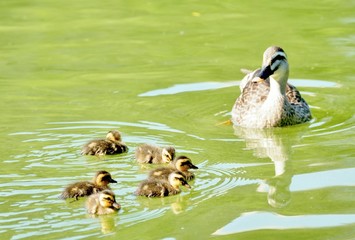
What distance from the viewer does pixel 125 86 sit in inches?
489

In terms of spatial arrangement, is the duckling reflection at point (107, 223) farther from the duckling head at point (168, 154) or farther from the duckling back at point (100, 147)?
the duckling back at point (100, 147)

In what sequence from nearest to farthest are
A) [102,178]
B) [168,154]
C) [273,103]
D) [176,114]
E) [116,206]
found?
[116,206]
[102,178]
[168,154]
[176,114]
[273,103]

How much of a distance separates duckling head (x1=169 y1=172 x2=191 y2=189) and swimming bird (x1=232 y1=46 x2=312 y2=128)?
102 inches

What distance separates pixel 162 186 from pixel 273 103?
3.19 metres

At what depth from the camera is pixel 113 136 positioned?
32.0ft

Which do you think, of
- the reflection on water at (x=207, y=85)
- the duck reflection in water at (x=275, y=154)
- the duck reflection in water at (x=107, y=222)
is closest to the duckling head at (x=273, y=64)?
the duck reflection in water at (x=275, y=154)

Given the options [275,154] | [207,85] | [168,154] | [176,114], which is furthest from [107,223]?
[207,85]

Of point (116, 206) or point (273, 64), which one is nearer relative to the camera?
point (116, 206)

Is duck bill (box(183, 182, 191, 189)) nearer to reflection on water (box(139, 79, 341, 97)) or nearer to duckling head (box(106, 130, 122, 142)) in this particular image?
duckling head (box(106, 130, 122, 142))

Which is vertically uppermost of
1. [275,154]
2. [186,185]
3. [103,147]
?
[103,147]

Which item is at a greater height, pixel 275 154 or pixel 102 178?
pixel 275 154

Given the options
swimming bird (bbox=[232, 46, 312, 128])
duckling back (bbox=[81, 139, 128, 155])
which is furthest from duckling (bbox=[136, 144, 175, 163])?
swimming bird (bbox=[232, 46, 312, 128])

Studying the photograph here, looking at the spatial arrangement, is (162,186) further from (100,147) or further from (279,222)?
(100,147)

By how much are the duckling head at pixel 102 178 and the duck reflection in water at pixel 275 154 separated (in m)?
1.12
